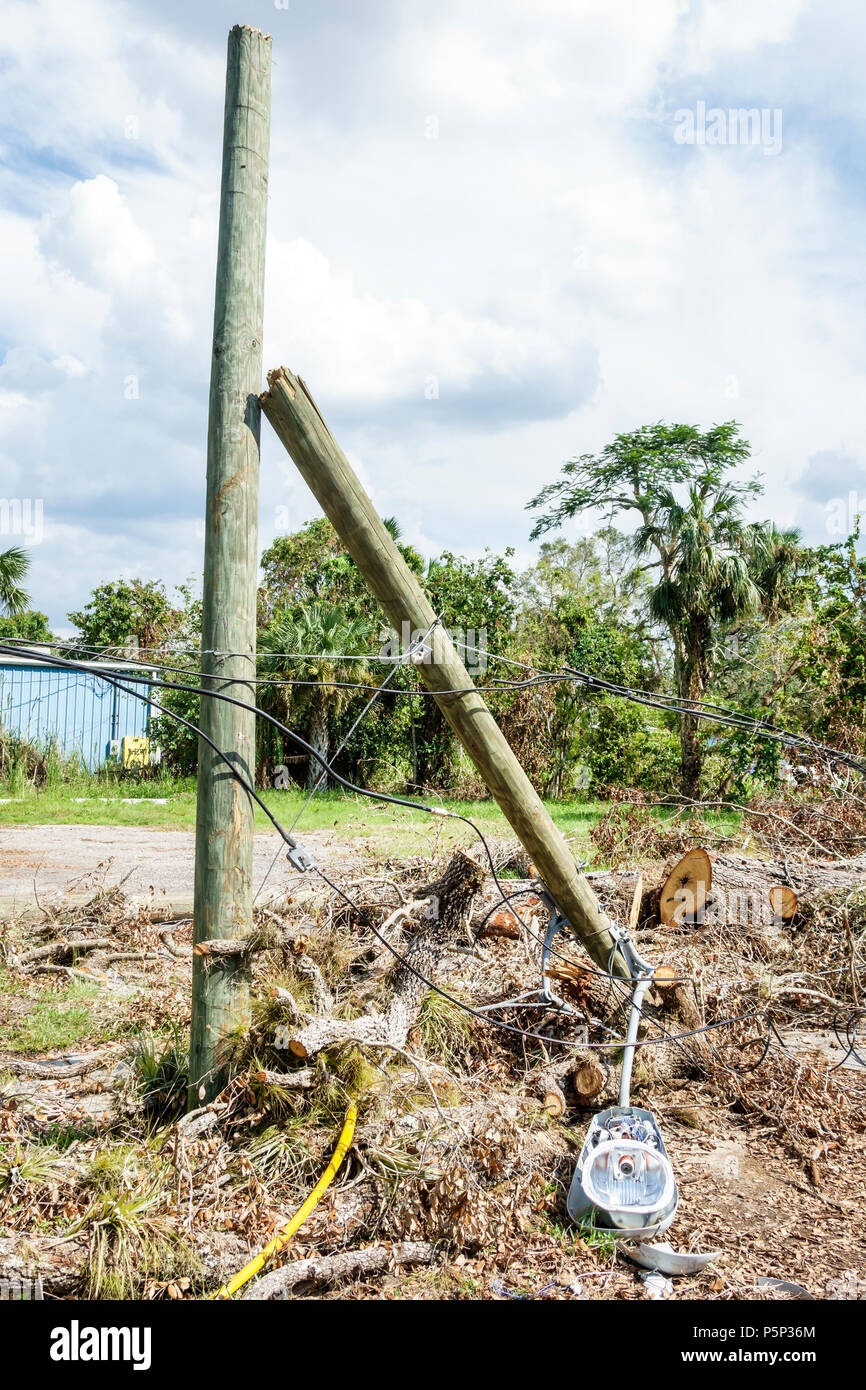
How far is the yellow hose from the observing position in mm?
2809

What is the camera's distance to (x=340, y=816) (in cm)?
1426

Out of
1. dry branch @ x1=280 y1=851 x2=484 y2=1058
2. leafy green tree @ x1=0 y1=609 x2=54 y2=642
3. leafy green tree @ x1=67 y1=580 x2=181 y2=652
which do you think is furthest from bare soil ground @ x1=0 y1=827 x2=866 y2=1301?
leafy green tree @ x1=0 y1=609 x2=54 y2=642

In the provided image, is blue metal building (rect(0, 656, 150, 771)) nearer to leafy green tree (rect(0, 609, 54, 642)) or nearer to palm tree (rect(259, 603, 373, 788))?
palm tree (rect(259, 603, 373, 788))

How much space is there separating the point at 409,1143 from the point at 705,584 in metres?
15.4

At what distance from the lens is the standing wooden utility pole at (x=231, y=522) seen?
11.5 ft

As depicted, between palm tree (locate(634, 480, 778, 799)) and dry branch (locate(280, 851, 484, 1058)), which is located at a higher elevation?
palm tree (locate(634, 480, 778, 799))

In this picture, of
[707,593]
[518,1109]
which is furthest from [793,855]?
[707,593]

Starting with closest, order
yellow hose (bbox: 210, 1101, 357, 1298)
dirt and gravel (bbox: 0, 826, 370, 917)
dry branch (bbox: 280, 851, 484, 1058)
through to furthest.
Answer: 1. yellow hose (bbox: 210, 1101, 357, 1298)
2. dry branch (bbox: 280, 851, 484, 1058)
3. dirt and gravel (bbox: 0, 826, 370, 917)

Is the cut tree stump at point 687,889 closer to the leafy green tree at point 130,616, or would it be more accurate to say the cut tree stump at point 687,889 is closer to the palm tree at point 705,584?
the palm tree at point 705,584

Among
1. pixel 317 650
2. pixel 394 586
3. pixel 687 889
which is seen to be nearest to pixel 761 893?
pixel 687 889

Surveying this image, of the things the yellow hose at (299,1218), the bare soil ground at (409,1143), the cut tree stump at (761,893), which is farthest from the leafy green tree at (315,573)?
the yellow hose at (299,1218)

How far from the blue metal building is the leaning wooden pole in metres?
13.1
